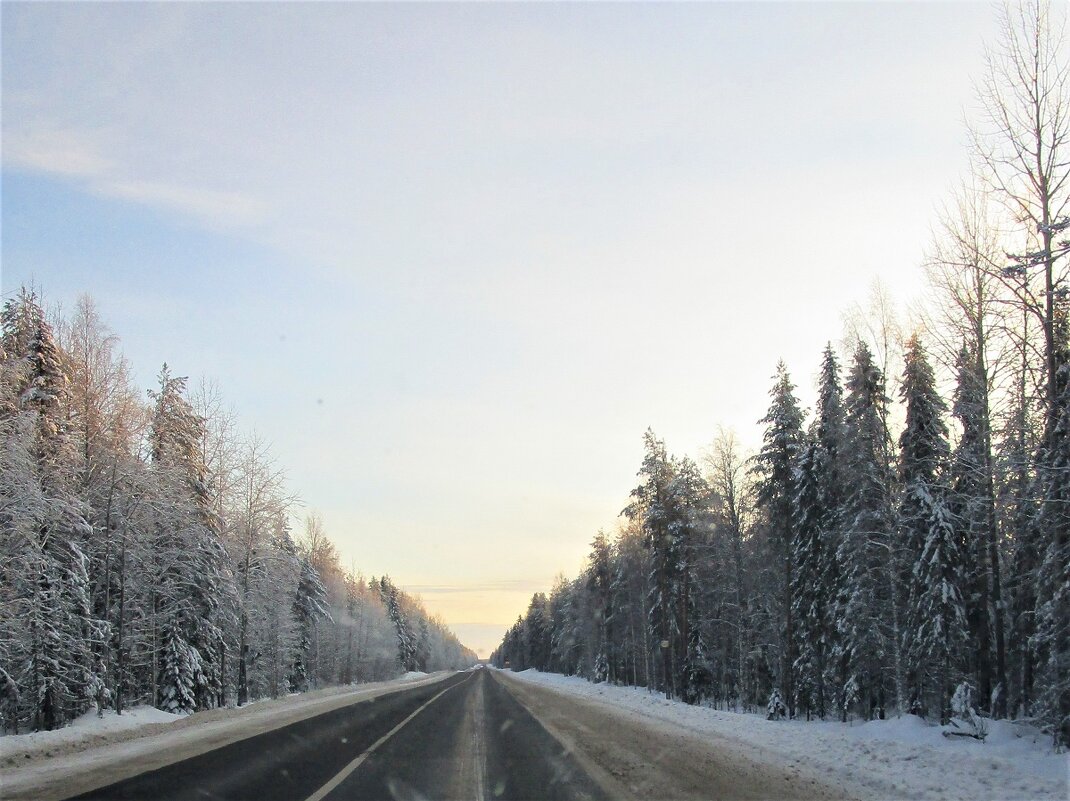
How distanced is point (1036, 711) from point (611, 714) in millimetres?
11748

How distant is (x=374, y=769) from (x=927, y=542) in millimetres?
20799

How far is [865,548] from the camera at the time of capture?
94.8 ft

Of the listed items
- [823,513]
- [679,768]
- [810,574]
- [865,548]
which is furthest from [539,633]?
[679,768]

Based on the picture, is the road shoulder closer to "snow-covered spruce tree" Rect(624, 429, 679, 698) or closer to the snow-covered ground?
the snow-covered ground

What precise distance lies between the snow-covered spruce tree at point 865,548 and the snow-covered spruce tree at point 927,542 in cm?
161

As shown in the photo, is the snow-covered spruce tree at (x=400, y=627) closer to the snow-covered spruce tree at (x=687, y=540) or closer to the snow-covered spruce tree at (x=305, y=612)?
the snow-covered spruce tree at (x=305, y=612)

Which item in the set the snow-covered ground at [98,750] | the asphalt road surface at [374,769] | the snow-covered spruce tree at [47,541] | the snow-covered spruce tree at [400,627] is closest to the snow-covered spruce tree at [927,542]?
the asphalt road surface at [374,769]

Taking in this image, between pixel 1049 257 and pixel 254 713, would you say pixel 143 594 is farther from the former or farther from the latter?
pixel 1049 257

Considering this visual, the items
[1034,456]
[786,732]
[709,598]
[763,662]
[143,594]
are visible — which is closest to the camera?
[1034,456]

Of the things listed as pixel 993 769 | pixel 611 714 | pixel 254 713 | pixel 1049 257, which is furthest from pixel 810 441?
pixel 254 713

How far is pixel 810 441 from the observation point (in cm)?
3378

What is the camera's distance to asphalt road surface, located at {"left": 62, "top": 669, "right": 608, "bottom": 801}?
9.30 m

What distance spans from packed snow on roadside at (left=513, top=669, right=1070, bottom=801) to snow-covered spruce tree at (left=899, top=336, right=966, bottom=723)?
4.74 metres

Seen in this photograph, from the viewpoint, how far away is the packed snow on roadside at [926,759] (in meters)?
10.4
